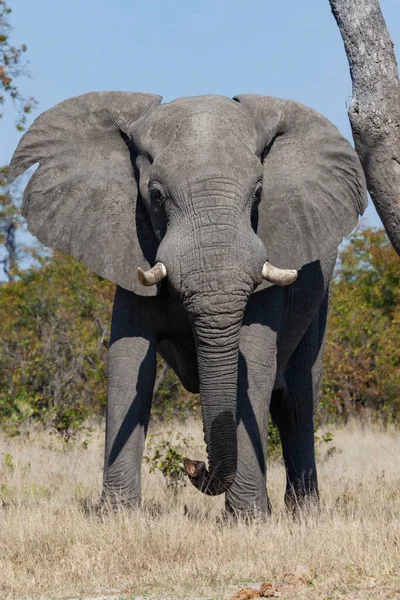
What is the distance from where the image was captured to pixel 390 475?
34.4 ft

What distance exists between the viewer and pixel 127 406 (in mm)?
7629

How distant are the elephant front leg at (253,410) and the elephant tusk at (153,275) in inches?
32.7

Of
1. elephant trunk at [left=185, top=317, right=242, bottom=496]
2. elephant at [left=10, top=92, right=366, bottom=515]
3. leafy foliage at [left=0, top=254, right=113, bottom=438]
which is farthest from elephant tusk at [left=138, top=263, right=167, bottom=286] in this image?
leafy foliage at [left=0, top=254, right=113, bottom=438]

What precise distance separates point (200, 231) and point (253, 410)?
4.22ft

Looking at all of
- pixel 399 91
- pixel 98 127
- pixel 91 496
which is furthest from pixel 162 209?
pixel 91 496

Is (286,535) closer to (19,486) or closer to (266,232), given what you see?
(266,232)

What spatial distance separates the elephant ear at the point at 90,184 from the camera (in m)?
7.79

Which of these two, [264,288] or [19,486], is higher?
A: [264,288]

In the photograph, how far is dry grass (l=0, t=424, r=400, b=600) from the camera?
5.64 m

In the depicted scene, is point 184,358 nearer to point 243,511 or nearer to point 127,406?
point 127,406

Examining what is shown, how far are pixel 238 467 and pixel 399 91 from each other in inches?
98.5

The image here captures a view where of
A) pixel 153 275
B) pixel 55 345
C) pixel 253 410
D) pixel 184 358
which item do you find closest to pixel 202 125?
pixel 153 275

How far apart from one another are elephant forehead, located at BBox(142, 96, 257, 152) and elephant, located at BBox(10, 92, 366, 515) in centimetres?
1

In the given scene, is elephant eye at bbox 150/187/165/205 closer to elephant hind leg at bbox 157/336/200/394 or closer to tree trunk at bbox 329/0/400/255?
elephant hind leg at bbox 157/336/200/394
